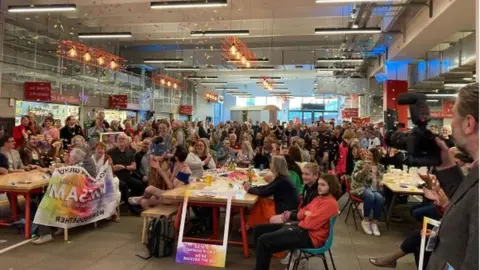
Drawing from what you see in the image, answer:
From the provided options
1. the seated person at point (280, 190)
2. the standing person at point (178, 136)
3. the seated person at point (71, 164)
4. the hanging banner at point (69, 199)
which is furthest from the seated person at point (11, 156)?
the seated person at point (280, 190)

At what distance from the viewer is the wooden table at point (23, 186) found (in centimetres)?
499

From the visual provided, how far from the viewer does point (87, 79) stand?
14984 mm

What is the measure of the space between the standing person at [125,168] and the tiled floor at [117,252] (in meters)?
1.05

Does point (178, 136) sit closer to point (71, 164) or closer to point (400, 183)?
point (71, 164)

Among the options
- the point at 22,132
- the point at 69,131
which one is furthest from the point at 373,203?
the point at 69,131

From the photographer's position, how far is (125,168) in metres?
6.89

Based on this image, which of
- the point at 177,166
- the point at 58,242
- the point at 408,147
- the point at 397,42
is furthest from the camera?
the point at 397,42

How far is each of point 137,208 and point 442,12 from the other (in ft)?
21.3

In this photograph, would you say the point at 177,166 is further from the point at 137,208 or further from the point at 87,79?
the point at 87,79

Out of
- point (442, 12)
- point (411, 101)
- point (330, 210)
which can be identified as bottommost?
point (330, 210)

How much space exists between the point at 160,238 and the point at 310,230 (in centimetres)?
181

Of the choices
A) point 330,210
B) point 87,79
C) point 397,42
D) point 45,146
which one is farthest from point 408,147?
point 87,79

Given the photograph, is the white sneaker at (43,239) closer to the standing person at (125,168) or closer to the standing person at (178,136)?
the standing person at (125,168)

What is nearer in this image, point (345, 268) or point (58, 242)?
point (345, 268)
